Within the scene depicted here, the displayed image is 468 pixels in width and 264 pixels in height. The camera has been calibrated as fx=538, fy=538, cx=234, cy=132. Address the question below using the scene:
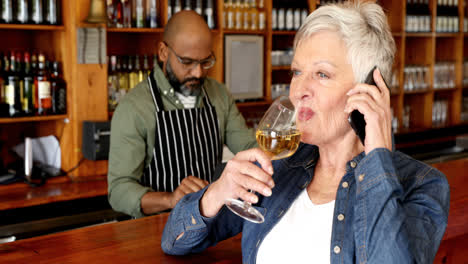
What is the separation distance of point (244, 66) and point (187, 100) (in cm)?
202

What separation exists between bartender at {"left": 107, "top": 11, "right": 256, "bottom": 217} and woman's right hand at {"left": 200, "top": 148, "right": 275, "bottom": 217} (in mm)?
Answer: 1039

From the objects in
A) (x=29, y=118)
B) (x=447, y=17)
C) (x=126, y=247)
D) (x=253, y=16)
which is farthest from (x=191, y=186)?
(x=447, y=17)

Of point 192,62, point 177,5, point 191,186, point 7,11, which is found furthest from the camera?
point 177,5

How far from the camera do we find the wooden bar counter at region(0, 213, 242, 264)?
1581 mm

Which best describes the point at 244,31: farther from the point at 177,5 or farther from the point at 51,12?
the point at 51,12

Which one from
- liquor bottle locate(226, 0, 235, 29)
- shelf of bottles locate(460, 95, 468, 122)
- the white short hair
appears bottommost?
shelf of bottles locate(460, 95, 468, 122)

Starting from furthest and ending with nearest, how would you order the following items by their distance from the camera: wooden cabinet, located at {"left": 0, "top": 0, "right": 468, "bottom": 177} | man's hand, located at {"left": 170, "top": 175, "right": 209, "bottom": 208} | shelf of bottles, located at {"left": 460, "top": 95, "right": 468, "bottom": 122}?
shelf of bottles, located at {"left": 460, "top": 95, "right": 468, "bottom": 122}, wooden cabinet, located at {"left": 0, "top": 0, "right": 468, "bottom": 177}, man's hand, located at {"left": 170, "top": 175, "right": 209, "bottom": 208}

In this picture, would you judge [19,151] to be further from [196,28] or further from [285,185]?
[285,185]

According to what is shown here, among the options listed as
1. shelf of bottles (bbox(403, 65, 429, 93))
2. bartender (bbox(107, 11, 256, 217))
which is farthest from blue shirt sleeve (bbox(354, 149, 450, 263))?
shelf of bottles (bbox(403, 65, 429, 93))

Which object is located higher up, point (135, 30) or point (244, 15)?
point (244, 15)

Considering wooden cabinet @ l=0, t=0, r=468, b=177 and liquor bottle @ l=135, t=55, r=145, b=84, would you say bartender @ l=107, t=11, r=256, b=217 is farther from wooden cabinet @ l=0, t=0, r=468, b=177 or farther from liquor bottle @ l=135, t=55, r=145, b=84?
liquor bottle @ l=135, t=55, r=145, b=84

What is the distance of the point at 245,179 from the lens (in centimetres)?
134

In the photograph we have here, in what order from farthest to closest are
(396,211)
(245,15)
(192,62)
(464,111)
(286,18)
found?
(464,111) → (286,18) → (245,15) → (192,62) → (396,211)

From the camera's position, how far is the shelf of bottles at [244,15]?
15.6ft
